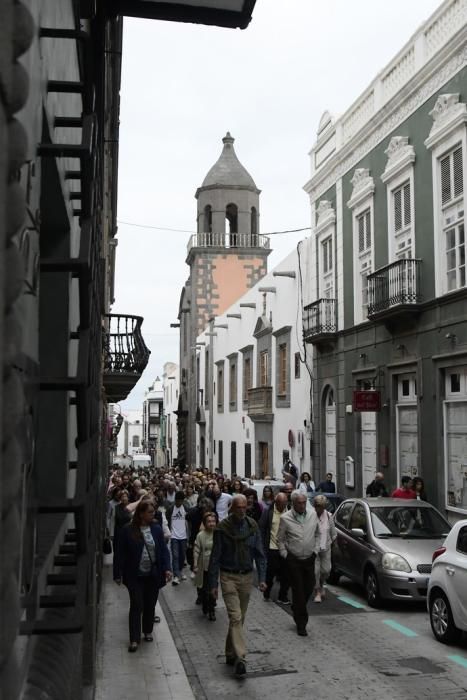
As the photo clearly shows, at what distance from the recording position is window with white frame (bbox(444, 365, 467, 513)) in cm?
1692

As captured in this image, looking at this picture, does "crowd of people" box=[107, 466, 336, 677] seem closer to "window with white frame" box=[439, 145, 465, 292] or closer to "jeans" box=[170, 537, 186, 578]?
"jeans" box=[170, 537, 186, 578]

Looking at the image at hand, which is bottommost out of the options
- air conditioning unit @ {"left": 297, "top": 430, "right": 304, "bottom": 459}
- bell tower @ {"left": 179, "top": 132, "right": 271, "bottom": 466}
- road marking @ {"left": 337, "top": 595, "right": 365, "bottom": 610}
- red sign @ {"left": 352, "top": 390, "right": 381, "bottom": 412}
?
road marking @ {"left": 337, "top": 595, "right": 365, "bottom": 610}

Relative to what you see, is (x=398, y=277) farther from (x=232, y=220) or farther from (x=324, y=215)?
(x=232, y=220)

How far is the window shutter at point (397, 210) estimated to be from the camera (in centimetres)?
2027

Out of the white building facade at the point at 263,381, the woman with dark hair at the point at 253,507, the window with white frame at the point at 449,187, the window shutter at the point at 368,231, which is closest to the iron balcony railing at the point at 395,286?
the window with white frame at the point at 449,187

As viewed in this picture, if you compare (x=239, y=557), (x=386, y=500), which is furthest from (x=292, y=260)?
(x=239, y=557)

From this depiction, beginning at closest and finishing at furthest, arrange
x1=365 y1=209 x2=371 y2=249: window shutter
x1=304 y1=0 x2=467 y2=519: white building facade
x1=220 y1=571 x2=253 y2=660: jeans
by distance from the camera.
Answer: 1. x1=220 y1=571 x2=253 y2=660: jeans
2. x1=304 y1=0 x2=467 y2=519: white building facade
3. x1=365 y1=209 x2=371 y2=249: window shutter

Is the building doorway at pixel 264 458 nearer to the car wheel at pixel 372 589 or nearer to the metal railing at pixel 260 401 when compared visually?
the metal railing at pixel 260 401

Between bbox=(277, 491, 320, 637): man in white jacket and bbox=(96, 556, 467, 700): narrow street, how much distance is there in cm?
38

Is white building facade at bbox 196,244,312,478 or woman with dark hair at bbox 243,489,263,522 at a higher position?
white building facade at bbox 196,244,312,478

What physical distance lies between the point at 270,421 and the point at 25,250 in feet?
98.5

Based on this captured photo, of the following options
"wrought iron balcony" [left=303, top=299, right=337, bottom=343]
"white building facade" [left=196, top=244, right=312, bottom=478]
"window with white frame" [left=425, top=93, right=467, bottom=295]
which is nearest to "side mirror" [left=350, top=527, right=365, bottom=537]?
"window with white frame" [left=425, top=93, right=467, bottom=295]

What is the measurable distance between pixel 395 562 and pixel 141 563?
12.9ft

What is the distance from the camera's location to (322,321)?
25.0m
